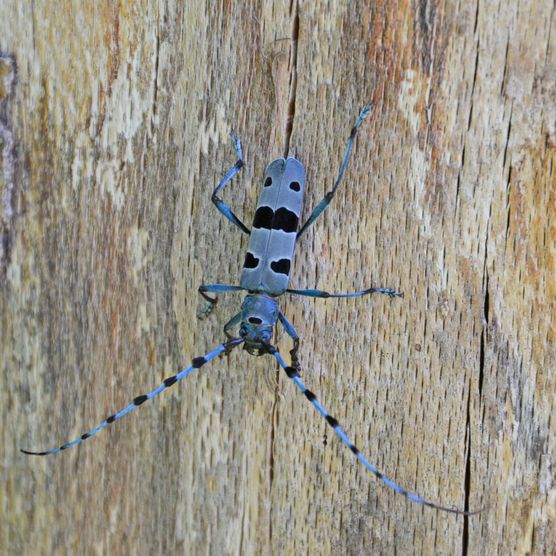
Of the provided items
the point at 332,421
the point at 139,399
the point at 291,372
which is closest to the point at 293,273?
the point at 291,372

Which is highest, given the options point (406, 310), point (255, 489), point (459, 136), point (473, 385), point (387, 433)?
point (459, 136)

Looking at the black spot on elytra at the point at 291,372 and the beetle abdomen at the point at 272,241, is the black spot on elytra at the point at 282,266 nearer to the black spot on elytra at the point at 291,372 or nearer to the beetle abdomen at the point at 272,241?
the beetle abdomen at the point at 272,241

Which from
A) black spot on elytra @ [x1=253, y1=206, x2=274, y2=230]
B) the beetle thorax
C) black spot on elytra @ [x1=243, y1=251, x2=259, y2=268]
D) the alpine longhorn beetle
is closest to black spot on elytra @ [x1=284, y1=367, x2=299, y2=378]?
the alpine longhorn beetle

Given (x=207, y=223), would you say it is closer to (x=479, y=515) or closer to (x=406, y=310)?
(x=406, y=310)

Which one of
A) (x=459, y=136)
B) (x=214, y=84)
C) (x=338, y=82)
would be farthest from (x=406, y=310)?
(x=214, y=84)

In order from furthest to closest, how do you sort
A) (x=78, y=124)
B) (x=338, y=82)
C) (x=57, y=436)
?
(x=57, y=436)
(x=78, y=124)
(x=338, y=82)

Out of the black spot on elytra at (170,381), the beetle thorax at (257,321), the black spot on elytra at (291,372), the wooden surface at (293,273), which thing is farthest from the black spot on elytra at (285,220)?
the black spot on elytra at (170,381)

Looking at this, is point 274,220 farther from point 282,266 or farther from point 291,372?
point 291,372
